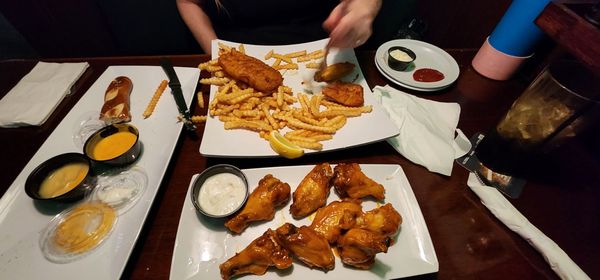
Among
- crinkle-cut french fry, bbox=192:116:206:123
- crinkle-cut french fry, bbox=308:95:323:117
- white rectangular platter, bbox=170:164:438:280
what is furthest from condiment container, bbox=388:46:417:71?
crinkle-cut french fry, bbox=192:116:206:123

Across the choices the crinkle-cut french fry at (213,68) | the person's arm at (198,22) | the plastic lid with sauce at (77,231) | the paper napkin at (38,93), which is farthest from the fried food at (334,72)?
the paper napkin at (38,93)

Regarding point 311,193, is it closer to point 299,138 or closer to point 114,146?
point 299,138

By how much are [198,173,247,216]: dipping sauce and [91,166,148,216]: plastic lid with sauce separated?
17.2 inches

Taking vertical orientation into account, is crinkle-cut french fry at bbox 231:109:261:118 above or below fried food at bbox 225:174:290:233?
above

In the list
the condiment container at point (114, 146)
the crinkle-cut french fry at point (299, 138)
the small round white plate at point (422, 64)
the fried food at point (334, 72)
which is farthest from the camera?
the small round white plate at point (422, 64)

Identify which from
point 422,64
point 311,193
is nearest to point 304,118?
point 311,193

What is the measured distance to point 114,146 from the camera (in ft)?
6.06

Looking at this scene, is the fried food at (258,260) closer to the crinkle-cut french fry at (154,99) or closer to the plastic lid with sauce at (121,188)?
the plastic lid with sauce at (121,188)

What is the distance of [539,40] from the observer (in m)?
2.29

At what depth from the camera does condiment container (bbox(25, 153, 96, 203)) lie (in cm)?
155

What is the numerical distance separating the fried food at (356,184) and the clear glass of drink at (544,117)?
90 centimetres

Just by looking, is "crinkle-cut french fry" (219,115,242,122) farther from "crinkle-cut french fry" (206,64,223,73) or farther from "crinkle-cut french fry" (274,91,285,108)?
"crinkle-cut french fry" (206,64,223,73)

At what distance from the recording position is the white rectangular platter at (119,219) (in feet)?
4.57

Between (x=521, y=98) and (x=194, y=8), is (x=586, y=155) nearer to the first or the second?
(x=521, y=98)
